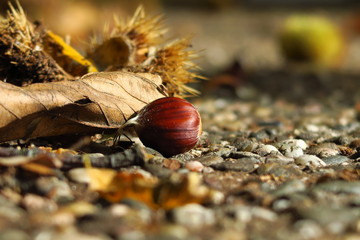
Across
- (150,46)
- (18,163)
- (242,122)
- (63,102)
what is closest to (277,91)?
(242,122)

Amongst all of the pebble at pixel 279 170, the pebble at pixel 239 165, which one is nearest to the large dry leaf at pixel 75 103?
the pebble at pixel 239 165

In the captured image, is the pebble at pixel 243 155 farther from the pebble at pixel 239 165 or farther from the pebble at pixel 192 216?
the pebble at pixel 192 216

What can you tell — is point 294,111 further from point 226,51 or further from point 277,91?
point 226,51

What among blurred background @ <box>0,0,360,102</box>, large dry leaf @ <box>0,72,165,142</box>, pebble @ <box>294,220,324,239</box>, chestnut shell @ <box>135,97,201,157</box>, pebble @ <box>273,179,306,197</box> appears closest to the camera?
pebble @ <box>294,220,324,239</box>

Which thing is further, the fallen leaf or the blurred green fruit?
the blurred green fruit

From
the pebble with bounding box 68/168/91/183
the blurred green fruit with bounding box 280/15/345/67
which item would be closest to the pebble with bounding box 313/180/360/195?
the pebble with bounding box 68/168/91/183

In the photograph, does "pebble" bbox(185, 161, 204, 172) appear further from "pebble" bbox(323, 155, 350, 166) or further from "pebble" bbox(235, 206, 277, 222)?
Answer: "pebble" bbox(323, 155, 350, 166)
